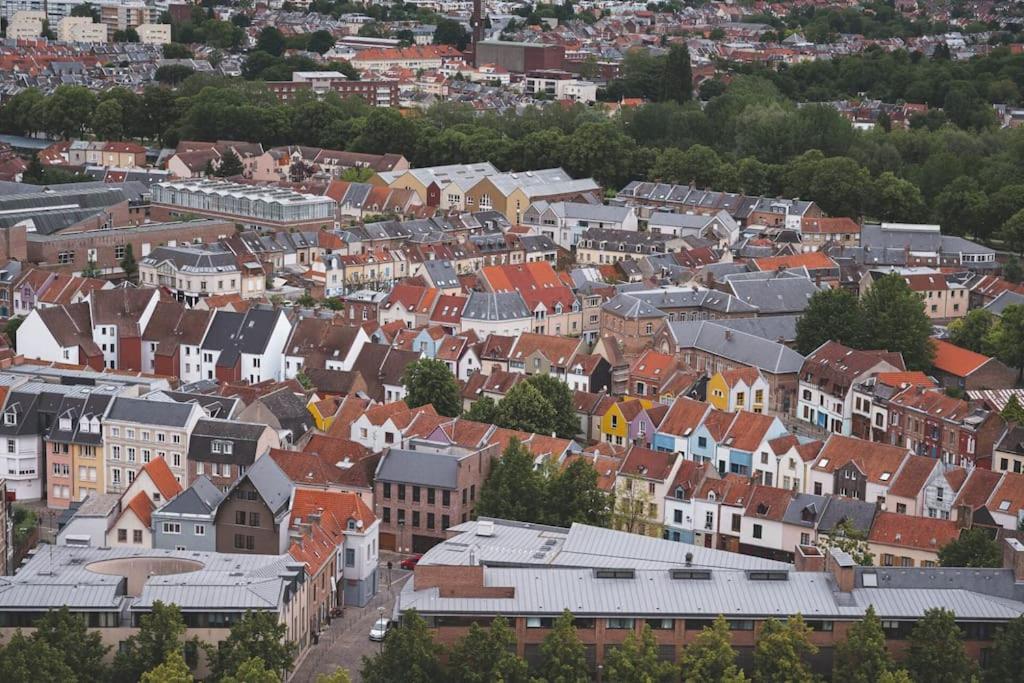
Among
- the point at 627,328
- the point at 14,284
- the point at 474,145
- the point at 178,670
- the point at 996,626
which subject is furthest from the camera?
the point at 474,145

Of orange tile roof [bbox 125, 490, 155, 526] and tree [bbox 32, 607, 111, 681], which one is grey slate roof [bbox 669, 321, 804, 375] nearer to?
orange tile roof [bbox 125, 490, 155, 526]

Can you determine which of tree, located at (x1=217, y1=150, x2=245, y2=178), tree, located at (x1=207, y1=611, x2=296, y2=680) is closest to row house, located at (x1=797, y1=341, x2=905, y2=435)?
tree, located at (x1=207, y1=611, x2=296, y2=680)

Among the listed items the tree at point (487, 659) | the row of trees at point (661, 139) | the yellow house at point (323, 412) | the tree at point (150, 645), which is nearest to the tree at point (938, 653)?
the tree at point (487, 659)

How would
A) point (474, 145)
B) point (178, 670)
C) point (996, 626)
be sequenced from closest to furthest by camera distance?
1. point (178, 670)
2. point (996, 626)
3. point (474, 145)

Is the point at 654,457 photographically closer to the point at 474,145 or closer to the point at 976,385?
the point at 976,385

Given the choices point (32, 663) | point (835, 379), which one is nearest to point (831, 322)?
point (835, 379)

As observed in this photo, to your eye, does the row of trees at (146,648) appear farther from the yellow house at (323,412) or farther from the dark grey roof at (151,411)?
the yellow house at (323,412)

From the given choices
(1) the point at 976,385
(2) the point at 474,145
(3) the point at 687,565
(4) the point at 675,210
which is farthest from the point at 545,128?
(3) the point at 687,565
